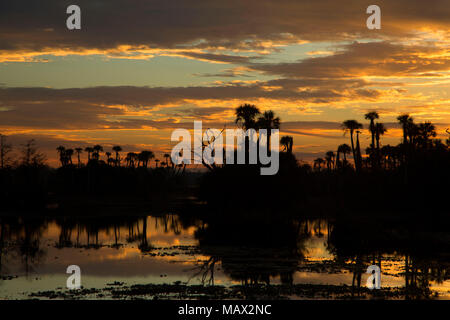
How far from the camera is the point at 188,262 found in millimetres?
33312

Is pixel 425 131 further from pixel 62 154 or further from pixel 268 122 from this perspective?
pixel 62 154

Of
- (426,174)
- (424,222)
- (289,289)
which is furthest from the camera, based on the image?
(426,174)

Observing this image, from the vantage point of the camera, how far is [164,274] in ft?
94.7

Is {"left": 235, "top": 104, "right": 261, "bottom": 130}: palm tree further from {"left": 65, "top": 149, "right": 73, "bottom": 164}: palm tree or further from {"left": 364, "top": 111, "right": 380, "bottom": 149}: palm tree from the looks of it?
{"left": 65, "top": 149, "right": 73, "bottom": 164}: palm tree

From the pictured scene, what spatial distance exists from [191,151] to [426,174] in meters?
25.0

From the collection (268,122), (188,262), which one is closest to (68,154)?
(268,122)

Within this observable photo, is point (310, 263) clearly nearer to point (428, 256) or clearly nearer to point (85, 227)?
point (428, 256)

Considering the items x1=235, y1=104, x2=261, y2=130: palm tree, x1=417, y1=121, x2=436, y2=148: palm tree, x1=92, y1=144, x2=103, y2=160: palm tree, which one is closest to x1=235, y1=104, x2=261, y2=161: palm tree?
x1=235, y1=104, x2=261, y2=130: palm tree

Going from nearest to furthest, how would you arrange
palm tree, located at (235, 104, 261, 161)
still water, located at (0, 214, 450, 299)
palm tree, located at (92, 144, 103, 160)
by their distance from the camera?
1. still water, located at (0, 214, 450, 299)
2. palm tree, located at (235, 104, 261, 161)
3. palm tree, located at (92, 144, 103, 160)

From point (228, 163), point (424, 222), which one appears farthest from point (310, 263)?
point (228, 163)

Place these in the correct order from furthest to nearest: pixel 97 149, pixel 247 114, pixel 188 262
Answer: pixel 97 149
pixel 247 114
pixel 188 262

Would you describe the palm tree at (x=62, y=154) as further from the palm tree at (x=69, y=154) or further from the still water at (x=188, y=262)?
the still water at (x=188, y=262)

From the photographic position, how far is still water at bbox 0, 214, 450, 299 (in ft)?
86.6

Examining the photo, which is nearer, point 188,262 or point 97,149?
point 188,262
